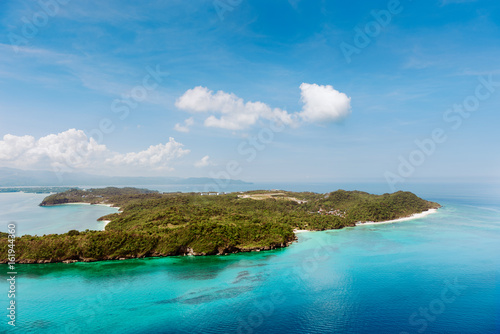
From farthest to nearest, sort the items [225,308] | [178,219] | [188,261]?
1. [178,219]
2. [188,261]
3. [225,308]

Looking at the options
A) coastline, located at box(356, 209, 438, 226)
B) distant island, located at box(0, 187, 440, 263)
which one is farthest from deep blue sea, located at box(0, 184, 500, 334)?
coastline, located at box(356, 209, 438, 226)

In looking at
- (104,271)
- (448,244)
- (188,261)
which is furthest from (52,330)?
(448,244)

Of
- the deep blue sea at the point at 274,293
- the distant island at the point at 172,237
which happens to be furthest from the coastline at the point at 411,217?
the deep blue sea at the point at 274,293

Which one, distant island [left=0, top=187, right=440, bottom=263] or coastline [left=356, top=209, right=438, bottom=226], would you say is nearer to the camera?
distant island [left=0, top=187, right=440, bottom=263]

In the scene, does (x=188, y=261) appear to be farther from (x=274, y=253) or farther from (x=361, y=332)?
(x=361, y=332)

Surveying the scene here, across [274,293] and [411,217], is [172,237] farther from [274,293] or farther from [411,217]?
[411,217]

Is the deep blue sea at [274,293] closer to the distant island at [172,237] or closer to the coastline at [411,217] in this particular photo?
the distant island at [172,237]

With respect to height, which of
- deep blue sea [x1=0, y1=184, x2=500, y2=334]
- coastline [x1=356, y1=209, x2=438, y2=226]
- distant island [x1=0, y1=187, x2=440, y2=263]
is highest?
distant island [x1=0, y1=187, x2=440, y2=263]

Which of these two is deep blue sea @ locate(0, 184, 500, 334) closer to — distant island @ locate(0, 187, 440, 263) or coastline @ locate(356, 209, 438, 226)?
distant island @ locate(0, 187, 440, 263)
